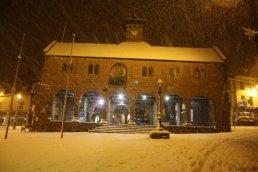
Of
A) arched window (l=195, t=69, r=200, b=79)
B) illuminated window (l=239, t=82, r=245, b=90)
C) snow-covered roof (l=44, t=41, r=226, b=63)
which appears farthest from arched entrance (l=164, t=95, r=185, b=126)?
illuminated window (l=239, t=82, r=245, b=90)

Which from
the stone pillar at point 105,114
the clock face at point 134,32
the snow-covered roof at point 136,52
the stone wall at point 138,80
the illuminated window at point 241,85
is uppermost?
the clock face at point 134,32

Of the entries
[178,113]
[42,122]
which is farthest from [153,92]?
[42,122]

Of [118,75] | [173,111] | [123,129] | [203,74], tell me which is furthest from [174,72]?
[123,129]

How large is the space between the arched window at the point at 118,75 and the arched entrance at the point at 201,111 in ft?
37.6

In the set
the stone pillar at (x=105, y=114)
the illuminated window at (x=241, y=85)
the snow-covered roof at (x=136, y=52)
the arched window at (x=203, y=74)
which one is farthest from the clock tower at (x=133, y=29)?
the illuminated window at (x=241, y=85)

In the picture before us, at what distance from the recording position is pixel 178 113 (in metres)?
35.2

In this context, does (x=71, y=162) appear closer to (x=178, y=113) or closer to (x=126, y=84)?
(x=126, y=84)

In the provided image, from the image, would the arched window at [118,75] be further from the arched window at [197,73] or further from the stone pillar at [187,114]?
the arched window at [197,73]

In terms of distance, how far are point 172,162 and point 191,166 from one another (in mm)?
821

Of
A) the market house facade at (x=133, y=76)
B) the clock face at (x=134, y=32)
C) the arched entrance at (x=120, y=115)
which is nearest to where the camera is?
the market house facade at (x=133, y=76)

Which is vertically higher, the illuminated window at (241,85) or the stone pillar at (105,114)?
the illuminated window at (241,85)

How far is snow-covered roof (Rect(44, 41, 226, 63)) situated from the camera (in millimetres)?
31828

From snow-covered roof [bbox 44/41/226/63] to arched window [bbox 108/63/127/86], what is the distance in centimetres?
147

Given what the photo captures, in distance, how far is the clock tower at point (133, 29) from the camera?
36531mm
